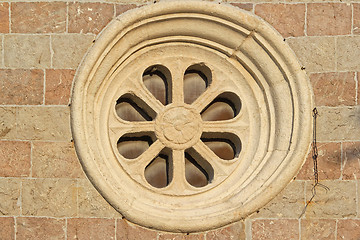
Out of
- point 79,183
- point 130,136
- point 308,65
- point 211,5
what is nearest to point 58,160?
point 79,183

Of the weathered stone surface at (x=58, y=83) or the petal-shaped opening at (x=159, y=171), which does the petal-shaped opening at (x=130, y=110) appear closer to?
the petal-shaped opening at (x=159, y=171)

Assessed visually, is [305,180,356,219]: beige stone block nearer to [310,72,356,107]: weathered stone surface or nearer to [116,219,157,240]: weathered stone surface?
[310,72,356,107]: weathered stone surface

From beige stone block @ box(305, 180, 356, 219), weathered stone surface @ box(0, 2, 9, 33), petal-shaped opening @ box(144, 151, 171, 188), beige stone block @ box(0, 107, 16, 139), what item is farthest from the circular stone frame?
weathered stone surface @ box(0, 2, 9, 33)

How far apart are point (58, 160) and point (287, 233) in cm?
192

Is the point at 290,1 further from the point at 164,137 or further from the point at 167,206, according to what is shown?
the point at 167,206

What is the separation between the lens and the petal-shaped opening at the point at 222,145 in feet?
17.0

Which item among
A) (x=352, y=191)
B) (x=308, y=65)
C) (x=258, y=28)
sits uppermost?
(x=258, y=28)

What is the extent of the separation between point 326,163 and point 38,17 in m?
2.62

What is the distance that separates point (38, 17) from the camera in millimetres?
4773

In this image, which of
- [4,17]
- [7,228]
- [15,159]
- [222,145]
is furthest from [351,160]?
[4,17]

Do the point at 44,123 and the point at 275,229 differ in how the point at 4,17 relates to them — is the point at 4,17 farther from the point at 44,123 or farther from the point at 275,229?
the point at 275,229

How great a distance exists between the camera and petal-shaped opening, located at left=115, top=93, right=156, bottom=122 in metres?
5.15

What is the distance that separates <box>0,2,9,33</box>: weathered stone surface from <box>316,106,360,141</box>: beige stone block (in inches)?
104

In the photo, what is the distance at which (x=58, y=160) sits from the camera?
4648 millimetres
